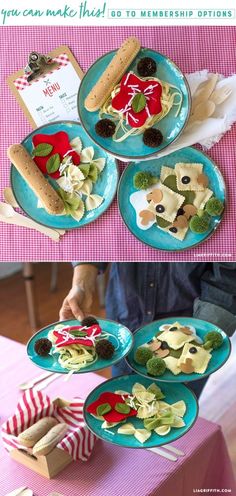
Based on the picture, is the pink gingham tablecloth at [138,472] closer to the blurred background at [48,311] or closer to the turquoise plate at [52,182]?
the turquoise plate at [52,182]

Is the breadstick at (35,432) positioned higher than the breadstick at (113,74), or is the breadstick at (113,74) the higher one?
the breadstick at (113,74)

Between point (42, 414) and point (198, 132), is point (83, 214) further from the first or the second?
point (42, 414)

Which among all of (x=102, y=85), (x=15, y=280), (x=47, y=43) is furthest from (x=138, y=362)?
(x=15, y=280)

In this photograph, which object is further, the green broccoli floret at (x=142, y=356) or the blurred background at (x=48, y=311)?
the blurred background at (x=48, y=311)

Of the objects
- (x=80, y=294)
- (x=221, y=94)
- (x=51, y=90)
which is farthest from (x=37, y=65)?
(x=80, y=294)

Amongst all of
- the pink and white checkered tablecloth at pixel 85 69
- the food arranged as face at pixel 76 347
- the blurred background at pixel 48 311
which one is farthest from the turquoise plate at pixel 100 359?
the blurred background at pixel 48 311

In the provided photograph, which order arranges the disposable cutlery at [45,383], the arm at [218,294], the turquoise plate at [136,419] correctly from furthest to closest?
the disposable cutlery at [45,383]
the arm at [218,294]
the turquoise plate at [136,419]
